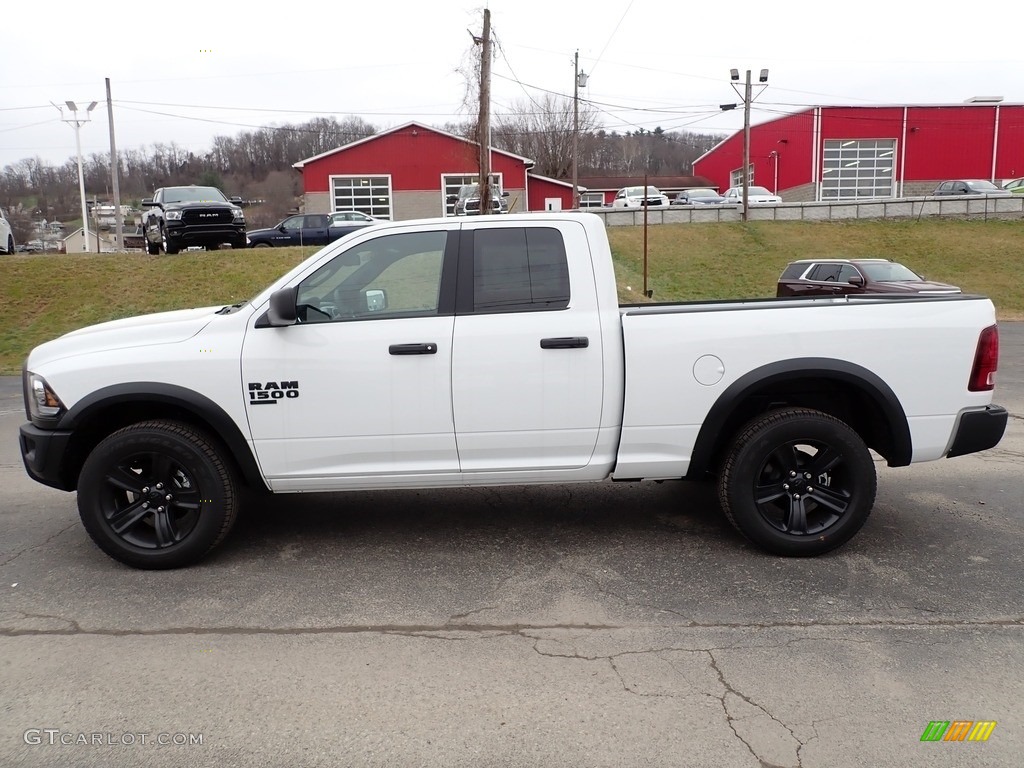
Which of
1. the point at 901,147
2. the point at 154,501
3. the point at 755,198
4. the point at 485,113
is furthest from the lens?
the point at 901,147

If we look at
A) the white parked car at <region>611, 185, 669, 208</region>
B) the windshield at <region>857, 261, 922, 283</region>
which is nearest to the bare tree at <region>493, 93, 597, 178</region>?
the white parked car at <region>611, 185, 669, 208</region>

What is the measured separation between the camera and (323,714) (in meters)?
3.16

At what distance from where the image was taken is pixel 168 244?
846 inches

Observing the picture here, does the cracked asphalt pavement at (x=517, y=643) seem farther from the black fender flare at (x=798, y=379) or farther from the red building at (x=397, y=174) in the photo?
the red building at (x=397, y=174)

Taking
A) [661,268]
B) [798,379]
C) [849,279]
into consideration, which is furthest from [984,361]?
[661,268]

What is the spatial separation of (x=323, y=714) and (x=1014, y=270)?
29.6 m

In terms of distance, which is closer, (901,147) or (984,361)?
(984,361)

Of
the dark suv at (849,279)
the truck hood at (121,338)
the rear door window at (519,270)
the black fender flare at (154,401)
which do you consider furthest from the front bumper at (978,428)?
the dark suv at (849,279)

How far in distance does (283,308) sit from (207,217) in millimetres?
18624

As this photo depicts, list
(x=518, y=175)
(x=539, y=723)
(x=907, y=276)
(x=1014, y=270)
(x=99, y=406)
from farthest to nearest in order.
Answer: (x=518, y=175)
(x=1014, y=270)
(x=907, y=276)
(x=99, y=406)
(x=539, y=723)

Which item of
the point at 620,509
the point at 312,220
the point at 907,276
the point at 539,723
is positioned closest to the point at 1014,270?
the point at 907,276

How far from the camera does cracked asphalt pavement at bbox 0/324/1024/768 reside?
298cm

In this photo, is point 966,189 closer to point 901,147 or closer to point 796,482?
point 901,147

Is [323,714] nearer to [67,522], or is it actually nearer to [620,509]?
[620,509]
